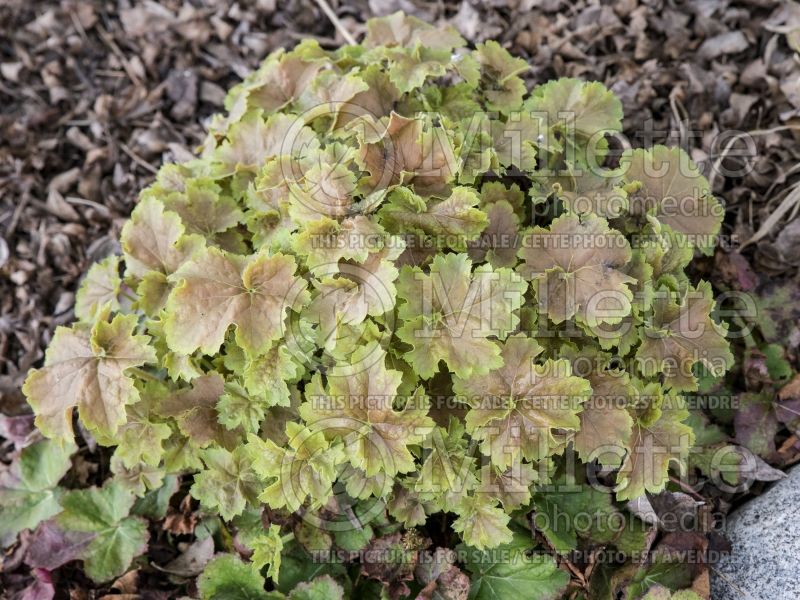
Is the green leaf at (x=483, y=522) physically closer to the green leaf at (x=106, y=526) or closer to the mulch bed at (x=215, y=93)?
the green leaf at (x=106, y=526)

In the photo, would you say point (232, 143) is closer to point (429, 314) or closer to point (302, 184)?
point (302, 184)

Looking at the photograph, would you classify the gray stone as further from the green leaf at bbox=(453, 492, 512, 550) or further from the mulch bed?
the green leaf at bbox=(453, 492, 512, 550)

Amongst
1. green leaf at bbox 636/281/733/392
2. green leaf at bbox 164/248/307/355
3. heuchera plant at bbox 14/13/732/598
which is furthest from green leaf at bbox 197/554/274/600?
green leaf at bbox 636/281/733/392

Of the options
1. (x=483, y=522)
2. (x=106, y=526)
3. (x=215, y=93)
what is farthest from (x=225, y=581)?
(x=215, y=93)

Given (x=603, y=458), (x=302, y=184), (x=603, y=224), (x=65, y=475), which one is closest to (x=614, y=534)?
(x=603, y=458)

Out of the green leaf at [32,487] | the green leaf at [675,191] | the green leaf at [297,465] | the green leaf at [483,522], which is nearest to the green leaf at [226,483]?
the green leaf at [297,465]

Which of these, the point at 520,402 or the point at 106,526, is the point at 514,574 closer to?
the point at 520,402
